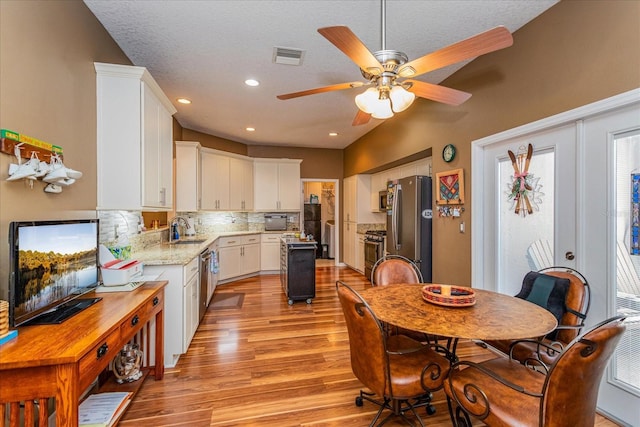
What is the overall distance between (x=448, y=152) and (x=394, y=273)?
1.64m

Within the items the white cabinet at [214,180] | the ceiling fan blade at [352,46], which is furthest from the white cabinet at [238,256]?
the ceiling fan blade at [352,46]

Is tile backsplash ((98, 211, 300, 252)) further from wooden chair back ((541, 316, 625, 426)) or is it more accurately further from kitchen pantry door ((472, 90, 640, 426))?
kitchen pantry door ((472, 90, 640, 426))

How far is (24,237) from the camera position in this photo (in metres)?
1.35

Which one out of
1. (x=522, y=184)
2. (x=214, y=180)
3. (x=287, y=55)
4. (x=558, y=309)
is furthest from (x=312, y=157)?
(x=558, y=309)

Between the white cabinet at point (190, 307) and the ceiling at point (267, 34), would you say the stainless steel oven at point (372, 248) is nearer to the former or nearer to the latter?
the ceiling at point (267, 34)

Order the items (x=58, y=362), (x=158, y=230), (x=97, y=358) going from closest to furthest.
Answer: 1. (x=58, y=362)
2. (x=97, y=358)
3. (x=158, y=230)

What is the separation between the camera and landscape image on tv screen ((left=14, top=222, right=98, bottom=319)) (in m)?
1.34

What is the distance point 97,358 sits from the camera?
1360 mm

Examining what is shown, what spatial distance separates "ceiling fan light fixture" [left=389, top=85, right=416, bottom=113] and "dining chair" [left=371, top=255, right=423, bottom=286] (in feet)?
4.21

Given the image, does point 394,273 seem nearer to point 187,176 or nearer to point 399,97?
point 399,97

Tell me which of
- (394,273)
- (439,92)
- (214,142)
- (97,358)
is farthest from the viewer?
(214,142)

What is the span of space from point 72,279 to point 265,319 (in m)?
2.31

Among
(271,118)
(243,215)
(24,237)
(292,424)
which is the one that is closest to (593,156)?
(292,424)

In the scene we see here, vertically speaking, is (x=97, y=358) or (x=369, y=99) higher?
(x=369, y=99)
